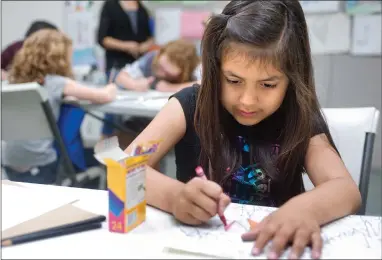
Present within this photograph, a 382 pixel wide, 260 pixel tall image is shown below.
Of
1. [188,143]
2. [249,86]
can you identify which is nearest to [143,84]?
[188,143]

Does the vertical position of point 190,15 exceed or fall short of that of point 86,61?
it exceeds it

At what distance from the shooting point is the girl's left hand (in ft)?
2.22

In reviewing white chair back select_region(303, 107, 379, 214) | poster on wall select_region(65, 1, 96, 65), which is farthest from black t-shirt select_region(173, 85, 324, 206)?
poster on wall select_region(65, 1, 96, 65)

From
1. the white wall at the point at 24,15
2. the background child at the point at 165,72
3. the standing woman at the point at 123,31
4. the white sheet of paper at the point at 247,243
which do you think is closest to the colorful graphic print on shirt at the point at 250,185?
the white sheet of paper at the point at 247,243

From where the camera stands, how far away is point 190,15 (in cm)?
377

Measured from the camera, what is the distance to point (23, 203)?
0.87 meters

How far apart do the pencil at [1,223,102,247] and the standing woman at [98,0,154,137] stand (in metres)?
3.04

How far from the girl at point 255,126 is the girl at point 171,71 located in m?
1.52

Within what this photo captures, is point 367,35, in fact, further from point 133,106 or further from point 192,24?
point 133,106

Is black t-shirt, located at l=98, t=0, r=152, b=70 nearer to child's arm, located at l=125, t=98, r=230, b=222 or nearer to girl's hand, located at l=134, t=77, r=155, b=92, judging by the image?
girl's hand, located at l=134, t=77, r=155, b=92

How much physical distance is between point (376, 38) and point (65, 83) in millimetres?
2222

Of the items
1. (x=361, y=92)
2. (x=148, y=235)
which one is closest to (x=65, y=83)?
(x=148, y=235)

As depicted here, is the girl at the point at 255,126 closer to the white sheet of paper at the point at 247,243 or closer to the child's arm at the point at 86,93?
the white sheet of paper at the point at 247,243

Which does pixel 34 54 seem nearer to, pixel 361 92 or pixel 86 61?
pixel 86 61
